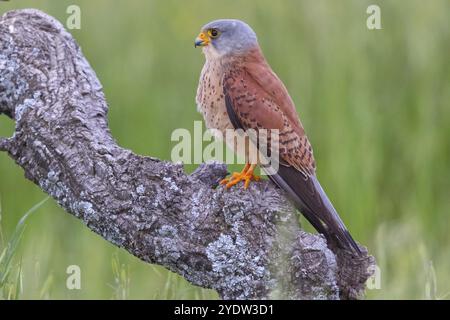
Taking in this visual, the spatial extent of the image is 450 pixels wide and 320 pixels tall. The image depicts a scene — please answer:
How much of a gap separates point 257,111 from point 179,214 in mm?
880

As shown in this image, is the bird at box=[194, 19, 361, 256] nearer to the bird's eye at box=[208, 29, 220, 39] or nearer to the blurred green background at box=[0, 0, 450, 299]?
the bird's eye at box=[208, 29, 220, 39]

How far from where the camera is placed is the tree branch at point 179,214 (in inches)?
134

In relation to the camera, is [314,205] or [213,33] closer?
[314,205]

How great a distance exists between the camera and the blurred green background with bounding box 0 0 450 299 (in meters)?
6.52

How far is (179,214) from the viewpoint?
352cm

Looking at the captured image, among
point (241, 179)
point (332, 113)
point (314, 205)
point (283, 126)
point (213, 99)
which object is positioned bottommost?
point (314, 205)

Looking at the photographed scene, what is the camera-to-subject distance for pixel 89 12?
27.3ft

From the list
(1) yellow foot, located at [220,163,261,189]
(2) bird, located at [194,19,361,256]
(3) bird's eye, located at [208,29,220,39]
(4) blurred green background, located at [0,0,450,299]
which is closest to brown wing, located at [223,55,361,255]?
(2) bird, located at [194,19,361,256]

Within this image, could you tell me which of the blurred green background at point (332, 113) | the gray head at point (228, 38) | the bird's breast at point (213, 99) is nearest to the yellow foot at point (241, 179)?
the bird's breast at point (213, 99)

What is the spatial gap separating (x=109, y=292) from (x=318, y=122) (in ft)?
7.00

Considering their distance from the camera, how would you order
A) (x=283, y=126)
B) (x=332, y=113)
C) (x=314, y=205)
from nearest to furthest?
(x=314, y=205), (x=283, y=126), (x=332, y=113)

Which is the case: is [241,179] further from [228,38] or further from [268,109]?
[228,38]

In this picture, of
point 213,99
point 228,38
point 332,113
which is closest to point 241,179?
point 213,99

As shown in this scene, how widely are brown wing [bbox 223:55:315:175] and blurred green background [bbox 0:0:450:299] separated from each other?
6.70 ft
